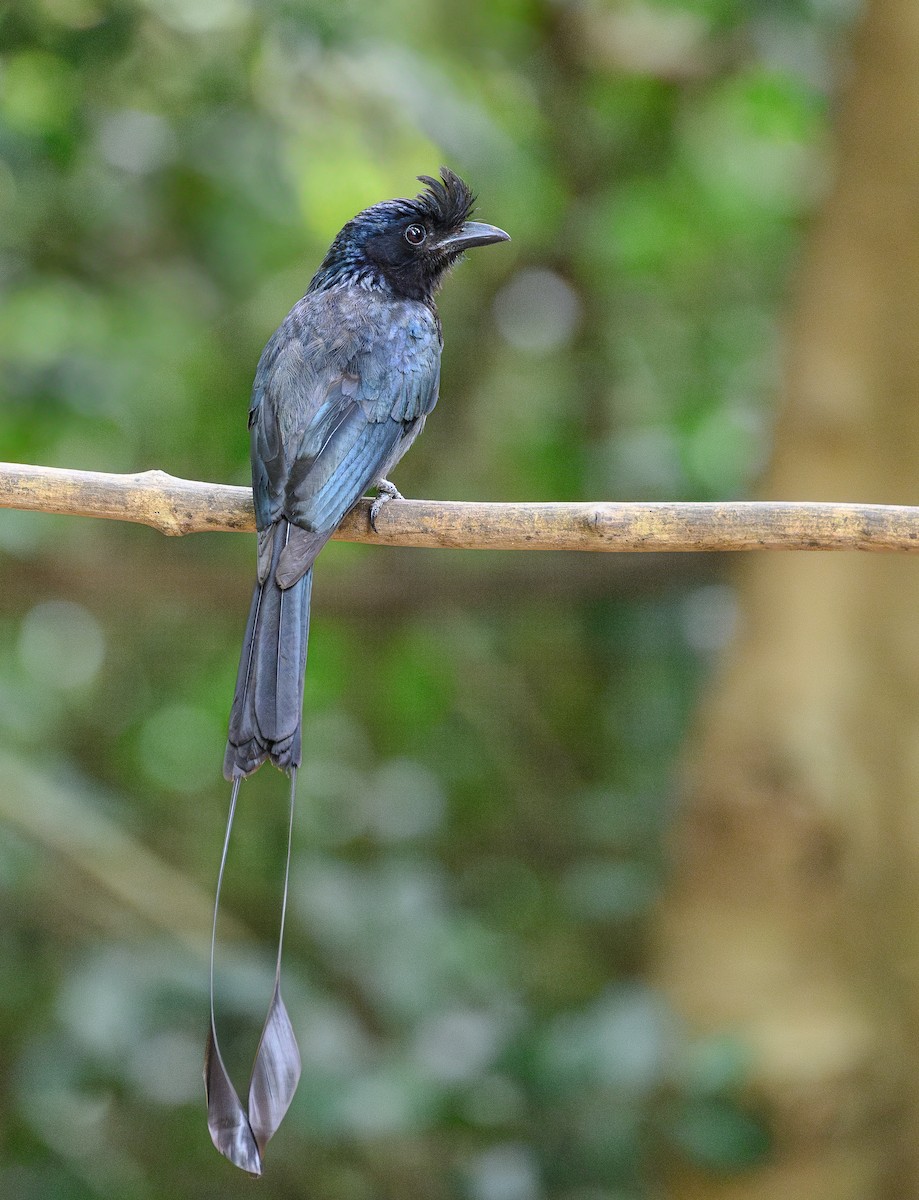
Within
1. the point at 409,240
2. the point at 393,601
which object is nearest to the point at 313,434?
the point at 409,240

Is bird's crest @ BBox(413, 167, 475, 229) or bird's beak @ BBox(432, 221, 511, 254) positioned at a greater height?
bird's crest @ BBox(413, 167, 475, 229)

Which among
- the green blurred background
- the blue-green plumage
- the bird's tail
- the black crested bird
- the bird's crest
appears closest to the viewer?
the black crested bird

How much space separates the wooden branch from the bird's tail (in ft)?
0.61

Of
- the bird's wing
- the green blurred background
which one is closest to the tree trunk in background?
the green blurred background

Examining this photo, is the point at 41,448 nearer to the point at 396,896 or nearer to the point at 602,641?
the point at 396,896

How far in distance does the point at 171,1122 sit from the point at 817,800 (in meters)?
2.03

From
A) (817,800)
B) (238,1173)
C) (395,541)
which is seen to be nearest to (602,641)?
(817,800)

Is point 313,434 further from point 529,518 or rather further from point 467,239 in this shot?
point 467,239

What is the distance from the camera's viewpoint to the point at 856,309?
406cm

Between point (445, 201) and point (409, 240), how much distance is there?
121 mm

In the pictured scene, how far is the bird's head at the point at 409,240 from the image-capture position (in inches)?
130

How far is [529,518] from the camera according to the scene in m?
2.37

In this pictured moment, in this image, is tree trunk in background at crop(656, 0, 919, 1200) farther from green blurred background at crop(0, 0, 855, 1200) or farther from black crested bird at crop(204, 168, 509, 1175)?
black crested bird at crop(204, 168, 509, 1175)

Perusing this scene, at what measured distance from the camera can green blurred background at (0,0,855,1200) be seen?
3.55m
